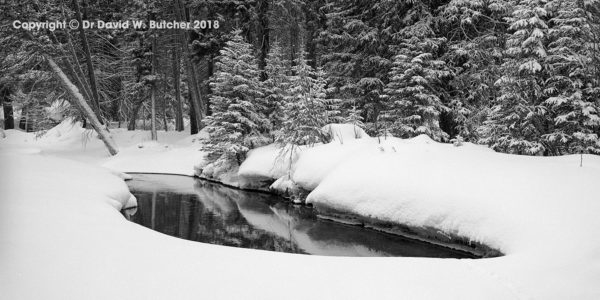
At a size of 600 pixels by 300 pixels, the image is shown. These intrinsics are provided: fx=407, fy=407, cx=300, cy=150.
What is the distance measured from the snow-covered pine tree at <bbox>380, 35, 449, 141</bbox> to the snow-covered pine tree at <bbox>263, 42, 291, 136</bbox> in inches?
182

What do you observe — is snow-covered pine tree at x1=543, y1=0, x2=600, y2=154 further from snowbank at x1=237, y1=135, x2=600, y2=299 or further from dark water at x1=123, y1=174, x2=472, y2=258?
dark water at x1=123, y1=174, x2=472, y2=258

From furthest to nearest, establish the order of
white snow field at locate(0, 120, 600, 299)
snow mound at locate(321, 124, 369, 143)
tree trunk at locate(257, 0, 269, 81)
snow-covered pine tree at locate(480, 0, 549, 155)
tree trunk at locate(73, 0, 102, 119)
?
tree trunk at locate(73, 0, 102, 119)
tree trunk at locate(257, 0, 269, 81)
snow mound at locate(321, 124, 369, 143)
snow-covered pine tree at locate(480, 0, 549, 155)
white snow field at locate(0, 120, 600, 299)

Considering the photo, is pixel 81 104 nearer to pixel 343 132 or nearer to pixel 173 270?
pixel 343 132

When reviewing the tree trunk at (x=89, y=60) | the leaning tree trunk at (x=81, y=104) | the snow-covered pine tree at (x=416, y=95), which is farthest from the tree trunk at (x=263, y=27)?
the tree trunk at (x=89, y=60)

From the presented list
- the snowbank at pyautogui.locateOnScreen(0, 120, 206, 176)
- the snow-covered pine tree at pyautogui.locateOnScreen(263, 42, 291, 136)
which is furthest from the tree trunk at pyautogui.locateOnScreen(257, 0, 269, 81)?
the snowbank at pyautogui.locateOnScreen(0, 120, 206, 176)

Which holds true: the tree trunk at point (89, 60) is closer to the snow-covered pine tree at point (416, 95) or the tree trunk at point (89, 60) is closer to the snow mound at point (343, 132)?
the snow mound at point (343, 132)

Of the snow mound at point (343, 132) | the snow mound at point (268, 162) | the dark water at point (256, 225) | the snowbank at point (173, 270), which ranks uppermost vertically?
the snow mound at point (343, 132)

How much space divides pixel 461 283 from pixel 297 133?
1009 centimetres

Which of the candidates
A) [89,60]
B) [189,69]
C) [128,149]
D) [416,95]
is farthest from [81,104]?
[416,95]

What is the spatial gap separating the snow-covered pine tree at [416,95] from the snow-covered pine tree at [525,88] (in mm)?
2945

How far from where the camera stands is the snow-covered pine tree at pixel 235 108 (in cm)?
1566

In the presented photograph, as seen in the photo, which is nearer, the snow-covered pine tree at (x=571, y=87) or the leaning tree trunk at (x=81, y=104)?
the snow-covered pine tree at (x=571, y=87)

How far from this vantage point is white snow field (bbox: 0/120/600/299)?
396 cm

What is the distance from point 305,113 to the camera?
14109 mm
